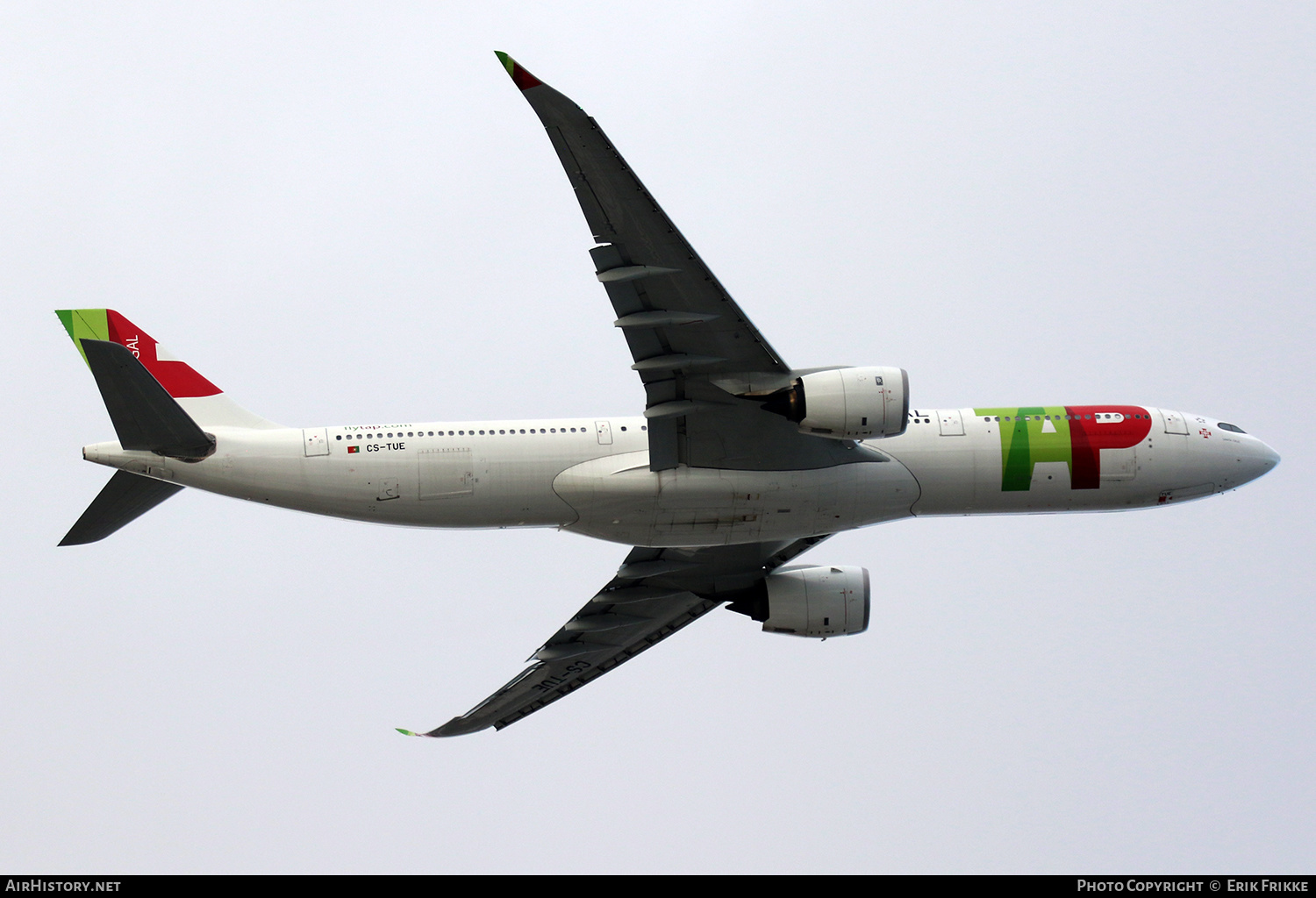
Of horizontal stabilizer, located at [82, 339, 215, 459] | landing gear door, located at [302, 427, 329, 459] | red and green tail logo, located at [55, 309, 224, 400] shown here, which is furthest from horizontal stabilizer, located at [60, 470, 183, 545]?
landing gear door, located at [302, 427, 329, 459]

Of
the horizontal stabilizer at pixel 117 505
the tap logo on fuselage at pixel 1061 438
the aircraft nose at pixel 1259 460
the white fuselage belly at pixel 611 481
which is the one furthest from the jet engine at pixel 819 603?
the horizontal stabilizer at pixel 117 505

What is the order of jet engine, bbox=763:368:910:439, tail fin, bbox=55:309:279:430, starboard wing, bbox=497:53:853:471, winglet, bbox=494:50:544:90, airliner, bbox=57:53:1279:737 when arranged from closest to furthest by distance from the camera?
1. winglet, bbox=494:50:544:90
2. starboard wing, bbox=497:53:853:471
3. airliner, bbox=57:53:1279:737
4. jet engine, bbox=763:368:910:439
5. tail fin, bbox=55:309:279:430

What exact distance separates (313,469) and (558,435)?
600 centimetres

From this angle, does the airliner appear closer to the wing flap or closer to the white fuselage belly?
the white fuselage belly

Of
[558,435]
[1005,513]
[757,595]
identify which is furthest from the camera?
[757,595]

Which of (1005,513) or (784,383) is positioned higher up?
(784,383)

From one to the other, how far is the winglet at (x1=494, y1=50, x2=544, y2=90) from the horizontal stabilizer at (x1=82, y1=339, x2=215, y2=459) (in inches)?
405

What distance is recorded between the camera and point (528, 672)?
1542 inches

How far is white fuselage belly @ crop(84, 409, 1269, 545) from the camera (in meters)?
29.9

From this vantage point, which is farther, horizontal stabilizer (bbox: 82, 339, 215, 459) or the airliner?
the airliner

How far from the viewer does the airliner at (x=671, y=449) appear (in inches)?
A: 1094
